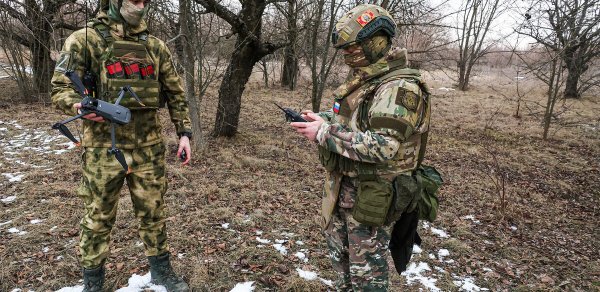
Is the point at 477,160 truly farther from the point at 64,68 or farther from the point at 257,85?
the point at 257,85

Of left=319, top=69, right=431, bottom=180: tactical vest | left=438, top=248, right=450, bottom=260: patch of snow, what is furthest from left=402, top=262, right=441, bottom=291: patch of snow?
left=319, top=69, right=431, bottom=180: tactical vest

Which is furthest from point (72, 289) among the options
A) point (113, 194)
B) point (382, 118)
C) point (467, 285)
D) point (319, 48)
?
point (319, 48)

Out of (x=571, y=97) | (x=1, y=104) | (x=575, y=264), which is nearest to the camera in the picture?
(x=575, y=264)

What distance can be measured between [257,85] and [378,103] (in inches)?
647

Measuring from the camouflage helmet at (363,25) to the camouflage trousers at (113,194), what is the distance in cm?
156

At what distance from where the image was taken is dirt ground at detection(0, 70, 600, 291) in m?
3.19

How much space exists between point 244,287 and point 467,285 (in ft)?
6.83

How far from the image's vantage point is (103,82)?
219 cm

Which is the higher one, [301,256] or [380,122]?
[380,122]

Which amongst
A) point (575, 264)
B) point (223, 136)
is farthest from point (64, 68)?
point (223, 136)

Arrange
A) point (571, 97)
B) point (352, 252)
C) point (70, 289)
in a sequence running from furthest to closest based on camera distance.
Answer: point (571, 97), point (70, 289), point (352, 252)

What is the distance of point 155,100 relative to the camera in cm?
235

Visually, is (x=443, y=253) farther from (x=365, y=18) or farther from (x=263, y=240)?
(x=365, y=18)

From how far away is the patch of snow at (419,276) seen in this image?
3.21 meters
